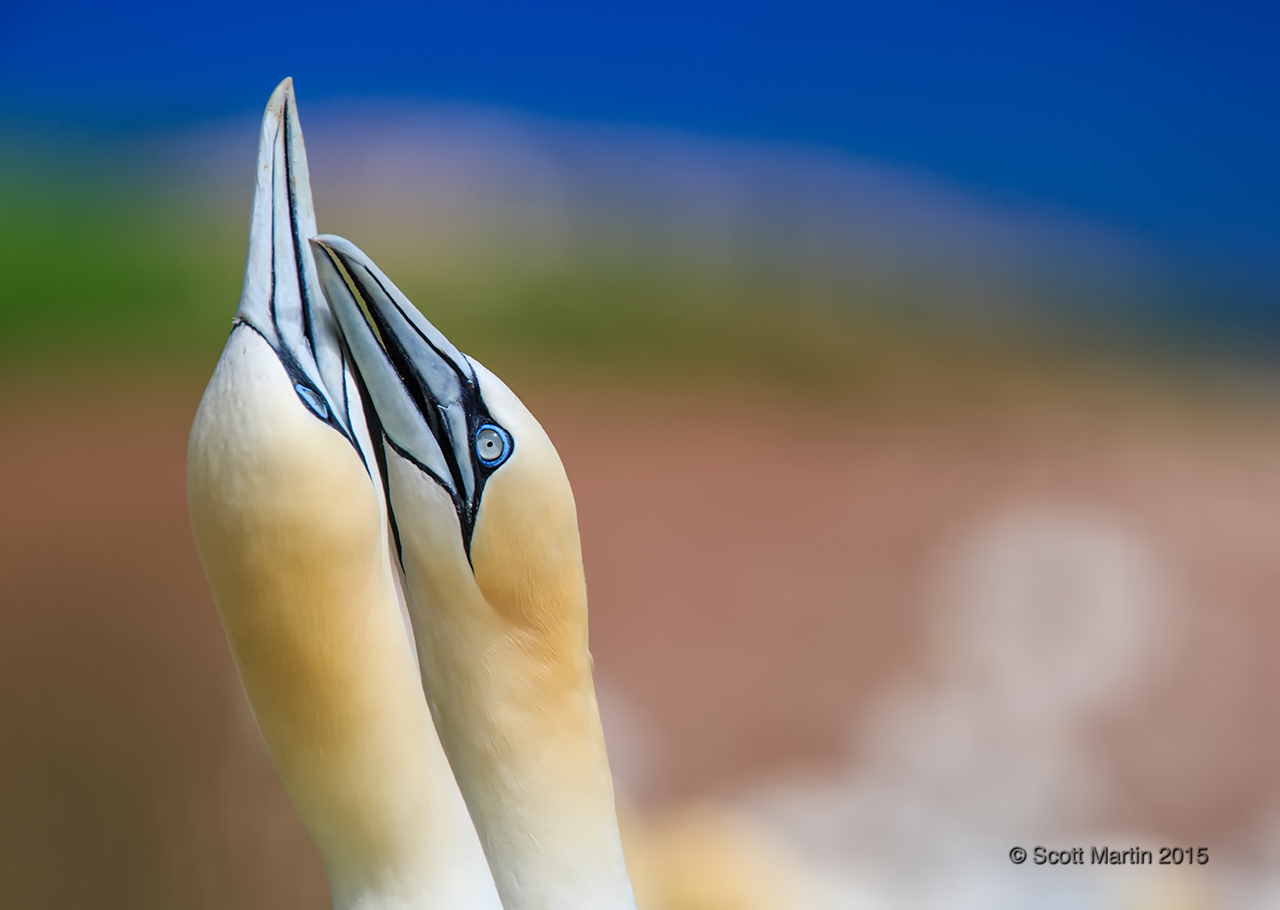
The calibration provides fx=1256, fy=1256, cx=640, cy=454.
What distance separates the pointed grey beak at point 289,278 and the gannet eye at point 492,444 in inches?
7.3

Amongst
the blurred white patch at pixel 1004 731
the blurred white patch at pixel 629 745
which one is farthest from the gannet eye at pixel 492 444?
the blurred white patch at pixel 1004 731

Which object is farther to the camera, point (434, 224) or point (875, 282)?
point (875, 282)

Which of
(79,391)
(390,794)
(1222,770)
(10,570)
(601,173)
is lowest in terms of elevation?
(390,794)

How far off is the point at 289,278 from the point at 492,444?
36 centimetres

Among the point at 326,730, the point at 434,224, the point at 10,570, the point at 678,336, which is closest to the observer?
the point at 326,730

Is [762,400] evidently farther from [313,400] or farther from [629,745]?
[313,400]

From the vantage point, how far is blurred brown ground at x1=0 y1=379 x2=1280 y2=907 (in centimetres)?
257

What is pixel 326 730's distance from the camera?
175 centimetres

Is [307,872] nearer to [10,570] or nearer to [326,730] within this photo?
[10,570]

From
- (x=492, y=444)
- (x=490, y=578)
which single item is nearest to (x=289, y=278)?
(x=492, y=444)

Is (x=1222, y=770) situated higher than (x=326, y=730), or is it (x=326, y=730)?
(x=1222, y=770)

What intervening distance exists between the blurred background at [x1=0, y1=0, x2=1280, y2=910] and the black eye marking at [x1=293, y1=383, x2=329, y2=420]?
1.09 metres

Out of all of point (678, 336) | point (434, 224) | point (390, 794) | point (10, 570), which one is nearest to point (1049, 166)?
point (678, 336)

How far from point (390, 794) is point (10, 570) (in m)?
1.21
